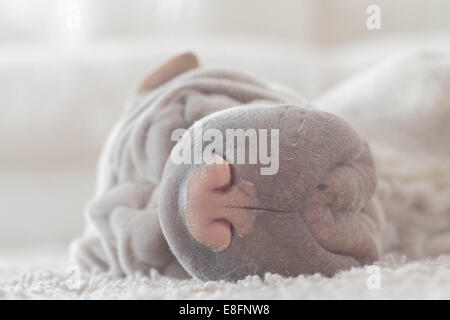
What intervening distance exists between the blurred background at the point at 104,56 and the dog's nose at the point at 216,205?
38.8 inches

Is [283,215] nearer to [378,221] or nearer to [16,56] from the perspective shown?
[378,221]

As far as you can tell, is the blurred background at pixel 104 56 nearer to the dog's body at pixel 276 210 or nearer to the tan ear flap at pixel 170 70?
the tan ear flap at pixel 170 70

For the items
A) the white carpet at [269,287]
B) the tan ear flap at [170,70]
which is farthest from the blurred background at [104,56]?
the white carpet at [269,287]

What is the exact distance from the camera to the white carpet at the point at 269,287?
0.42m

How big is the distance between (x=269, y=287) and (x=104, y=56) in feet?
3.79

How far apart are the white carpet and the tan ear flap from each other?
243 mm

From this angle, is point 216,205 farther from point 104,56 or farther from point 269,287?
point 104,56

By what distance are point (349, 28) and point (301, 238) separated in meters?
1.36

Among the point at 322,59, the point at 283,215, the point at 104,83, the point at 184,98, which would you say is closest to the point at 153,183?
the point at 184,98

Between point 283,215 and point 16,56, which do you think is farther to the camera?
point 16,56

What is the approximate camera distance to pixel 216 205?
19.0 inches

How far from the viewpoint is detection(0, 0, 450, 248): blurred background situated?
146 cm

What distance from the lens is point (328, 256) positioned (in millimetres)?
505

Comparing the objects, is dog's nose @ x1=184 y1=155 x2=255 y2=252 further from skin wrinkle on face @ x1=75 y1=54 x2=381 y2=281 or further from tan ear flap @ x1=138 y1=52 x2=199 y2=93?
tan ear flap @ x1=138 y1=52 x2=199 y2=93
